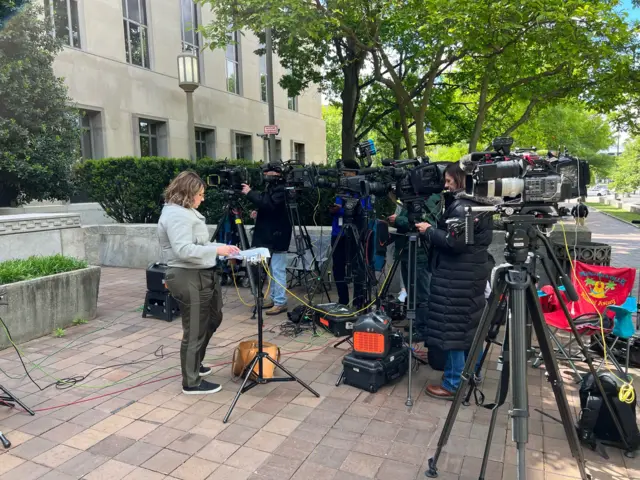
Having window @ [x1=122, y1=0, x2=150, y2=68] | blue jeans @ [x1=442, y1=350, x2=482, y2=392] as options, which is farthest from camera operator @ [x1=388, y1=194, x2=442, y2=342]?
window @ [x1=122, y1=0, x2=150, y2=68]

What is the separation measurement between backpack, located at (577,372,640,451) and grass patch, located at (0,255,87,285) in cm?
534

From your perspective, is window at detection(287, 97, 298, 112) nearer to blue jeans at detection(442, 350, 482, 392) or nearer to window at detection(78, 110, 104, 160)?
window at detection(78, 110, 104, 160)

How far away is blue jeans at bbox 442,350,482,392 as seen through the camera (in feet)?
11.7

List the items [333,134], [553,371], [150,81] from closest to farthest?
[553,371] < [150,81] < [333,134]

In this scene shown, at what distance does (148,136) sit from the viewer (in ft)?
51.3

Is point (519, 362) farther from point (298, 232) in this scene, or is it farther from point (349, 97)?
point (349, 97)

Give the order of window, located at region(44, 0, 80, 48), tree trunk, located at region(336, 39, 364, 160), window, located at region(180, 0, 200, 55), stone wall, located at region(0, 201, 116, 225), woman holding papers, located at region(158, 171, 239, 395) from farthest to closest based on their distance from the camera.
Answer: window, located at region(180, 0, 200, 55) → tree trunk, located at region(336, 39, 364, 160) → window, located at region(44, 0, 80, 48) → stone wall, located at region(0, 201, 116, 225) → woman holding papers, located at region(158, 171, 239, 395)

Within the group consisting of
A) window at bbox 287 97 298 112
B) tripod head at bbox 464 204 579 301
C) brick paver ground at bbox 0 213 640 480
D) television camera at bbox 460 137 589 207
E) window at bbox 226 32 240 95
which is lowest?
brick paver ground at bbox 0 213 640 480

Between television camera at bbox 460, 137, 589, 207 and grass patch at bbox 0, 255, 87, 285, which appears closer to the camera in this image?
television camera at bbox 460, 137, 589, 207

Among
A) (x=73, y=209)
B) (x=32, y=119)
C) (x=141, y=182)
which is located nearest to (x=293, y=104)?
(x=73, y=209)

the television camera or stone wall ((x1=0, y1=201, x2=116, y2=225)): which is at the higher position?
the television camera

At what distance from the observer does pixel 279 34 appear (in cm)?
1244

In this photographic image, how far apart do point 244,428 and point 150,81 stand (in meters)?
14.4

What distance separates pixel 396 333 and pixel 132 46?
14.3m
